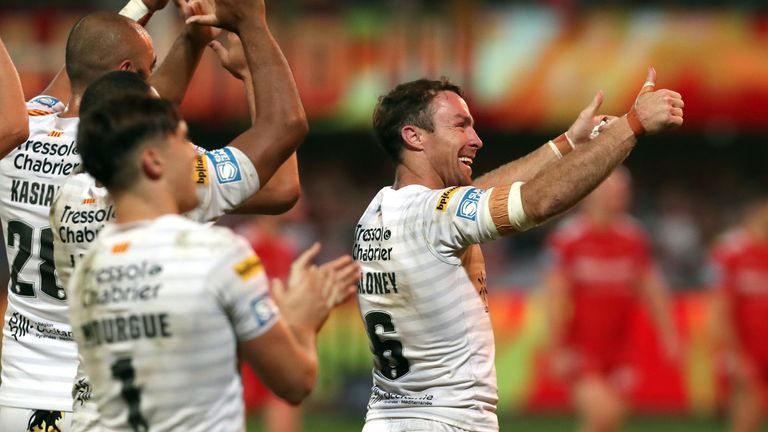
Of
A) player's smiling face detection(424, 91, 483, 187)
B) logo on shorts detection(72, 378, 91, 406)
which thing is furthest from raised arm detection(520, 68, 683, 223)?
logo on shorts detection(72, 378, 91, 406)

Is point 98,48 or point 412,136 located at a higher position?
point 98,48

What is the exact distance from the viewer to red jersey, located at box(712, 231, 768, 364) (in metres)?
12.0

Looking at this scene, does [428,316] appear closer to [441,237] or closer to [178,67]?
[441,237]

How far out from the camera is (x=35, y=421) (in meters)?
4.98

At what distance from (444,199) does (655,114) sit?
3.06 feet

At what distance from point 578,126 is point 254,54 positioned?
1841mm

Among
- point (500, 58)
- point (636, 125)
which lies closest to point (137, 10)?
point (636, 125)

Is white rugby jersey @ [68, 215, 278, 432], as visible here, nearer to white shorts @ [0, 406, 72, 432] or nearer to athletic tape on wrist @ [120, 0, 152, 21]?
white shorts @ [0, 406, 72, 432]

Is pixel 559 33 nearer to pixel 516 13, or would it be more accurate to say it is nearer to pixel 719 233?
pixel 516 13

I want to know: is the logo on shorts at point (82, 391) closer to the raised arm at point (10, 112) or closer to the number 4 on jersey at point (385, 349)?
the raised arm at point (10, 112)

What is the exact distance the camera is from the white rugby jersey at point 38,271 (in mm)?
4996

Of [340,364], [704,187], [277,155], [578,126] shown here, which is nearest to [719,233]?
[704,187]

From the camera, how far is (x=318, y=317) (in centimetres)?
379

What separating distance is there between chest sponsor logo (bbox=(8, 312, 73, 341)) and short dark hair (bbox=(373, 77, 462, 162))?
169 cm
